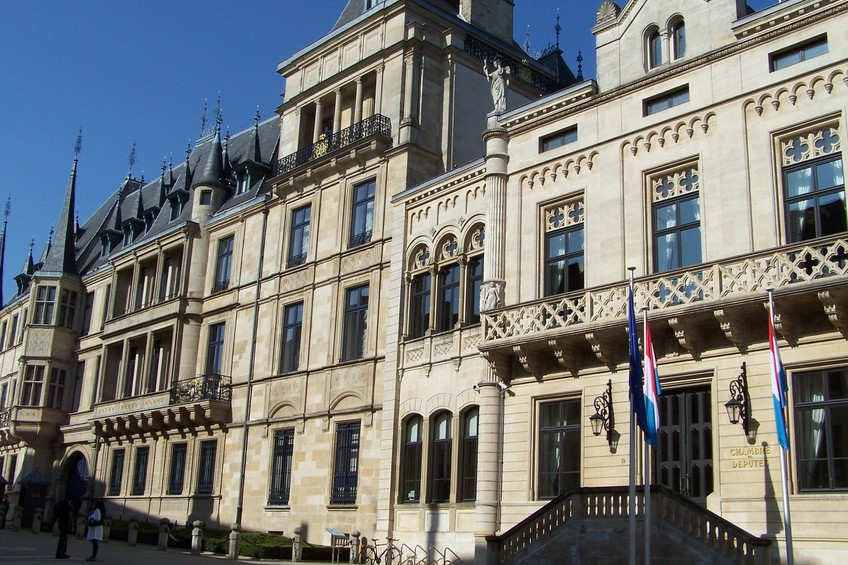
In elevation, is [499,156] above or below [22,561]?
above

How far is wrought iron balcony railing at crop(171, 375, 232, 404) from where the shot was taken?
118 feet

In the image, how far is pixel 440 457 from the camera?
26578 millimetres

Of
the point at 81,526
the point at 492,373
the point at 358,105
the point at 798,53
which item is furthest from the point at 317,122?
the point at 798,53

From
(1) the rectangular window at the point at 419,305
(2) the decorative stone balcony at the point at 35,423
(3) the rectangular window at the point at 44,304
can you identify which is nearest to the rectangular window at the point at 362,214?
(1) the rectangular window at the point at 419,305

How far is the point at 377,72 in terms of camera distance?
109ft

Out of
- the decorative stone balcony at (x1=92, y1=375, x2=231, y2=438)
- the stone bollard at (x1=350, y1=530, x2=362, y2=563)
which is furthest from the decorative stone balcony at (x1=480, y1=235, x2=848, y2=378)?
the decorative stone balcony at (x1=92, y1=375, x2=231, y2=438)

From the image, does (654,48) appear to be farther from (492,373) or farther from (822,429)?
(822,429)

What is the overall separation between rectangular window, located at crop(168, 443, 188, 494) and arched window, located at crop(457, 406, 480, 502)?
1617 centimetres

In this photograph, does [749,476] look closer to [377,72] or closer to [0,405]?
[377,72]

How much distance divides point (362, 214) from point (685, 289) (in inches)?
560

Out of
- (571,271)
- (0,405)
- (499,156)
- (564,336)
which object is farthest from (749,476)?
(0,405)

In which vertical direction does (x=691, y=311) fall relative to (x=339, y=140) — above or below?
below

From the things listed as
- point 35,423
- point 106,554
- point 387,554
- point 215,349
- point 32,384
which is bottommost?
point 106,554

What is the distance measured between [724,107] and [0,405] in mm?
47765
